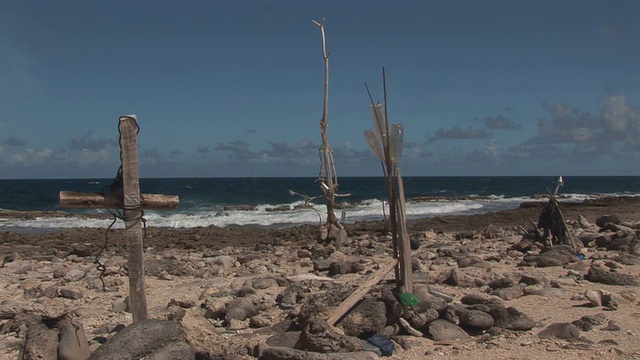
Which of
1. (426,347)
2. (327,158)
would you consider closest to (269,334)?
(426,347)

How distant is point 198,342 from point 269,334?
1.18m

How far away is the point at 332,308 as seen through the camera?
5781 mm

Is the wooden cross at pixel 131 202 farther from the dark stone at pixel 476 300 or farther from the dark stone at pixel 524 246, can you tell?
the dark stone at pixel 524 246

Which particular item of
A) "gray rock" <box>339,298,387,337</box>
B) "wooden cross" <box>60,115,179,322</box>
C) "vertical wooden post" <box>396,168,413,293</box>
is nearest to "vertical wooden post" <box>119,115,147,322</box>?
"wooden cross" <box>60,115,179,322</box>

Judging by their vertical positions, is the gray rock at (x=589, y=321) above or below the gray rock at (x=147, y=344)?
below

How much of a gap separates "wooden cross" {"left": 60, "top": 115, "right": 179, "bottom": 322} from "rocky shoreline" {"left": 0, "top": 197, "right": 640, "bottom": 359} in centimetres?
37

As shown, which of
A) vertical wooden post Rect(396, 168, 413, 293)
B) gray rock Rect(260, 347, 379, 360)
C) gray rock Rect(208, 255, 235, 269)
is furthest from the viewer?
gray rock Rect(208, 255, 235, 269)

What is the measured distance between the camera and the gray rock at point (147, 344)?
4504 millimetres

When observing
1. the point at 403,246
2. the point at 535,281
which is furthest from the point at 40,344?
the point at 535,281

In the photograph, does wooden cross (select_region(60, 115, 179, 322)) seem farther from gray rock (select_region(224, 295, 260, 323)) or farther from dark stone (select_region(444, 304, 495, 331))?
dark stone (select_region(444, 304, 495, 331))

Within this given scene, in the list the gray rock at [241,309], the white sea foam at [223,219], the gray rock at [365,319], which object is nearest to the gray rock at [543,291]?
the gray rock at [365,319]

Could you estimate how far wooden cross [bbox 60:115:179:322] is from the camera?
16.8 feet

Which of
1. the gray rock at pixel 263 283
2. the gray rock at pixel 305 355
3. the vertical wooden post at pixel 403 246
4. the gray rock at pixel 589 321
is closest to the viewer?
the gray rock at pixel 305 355

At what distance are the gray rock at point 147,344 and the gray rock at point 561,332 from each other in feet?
11.2
